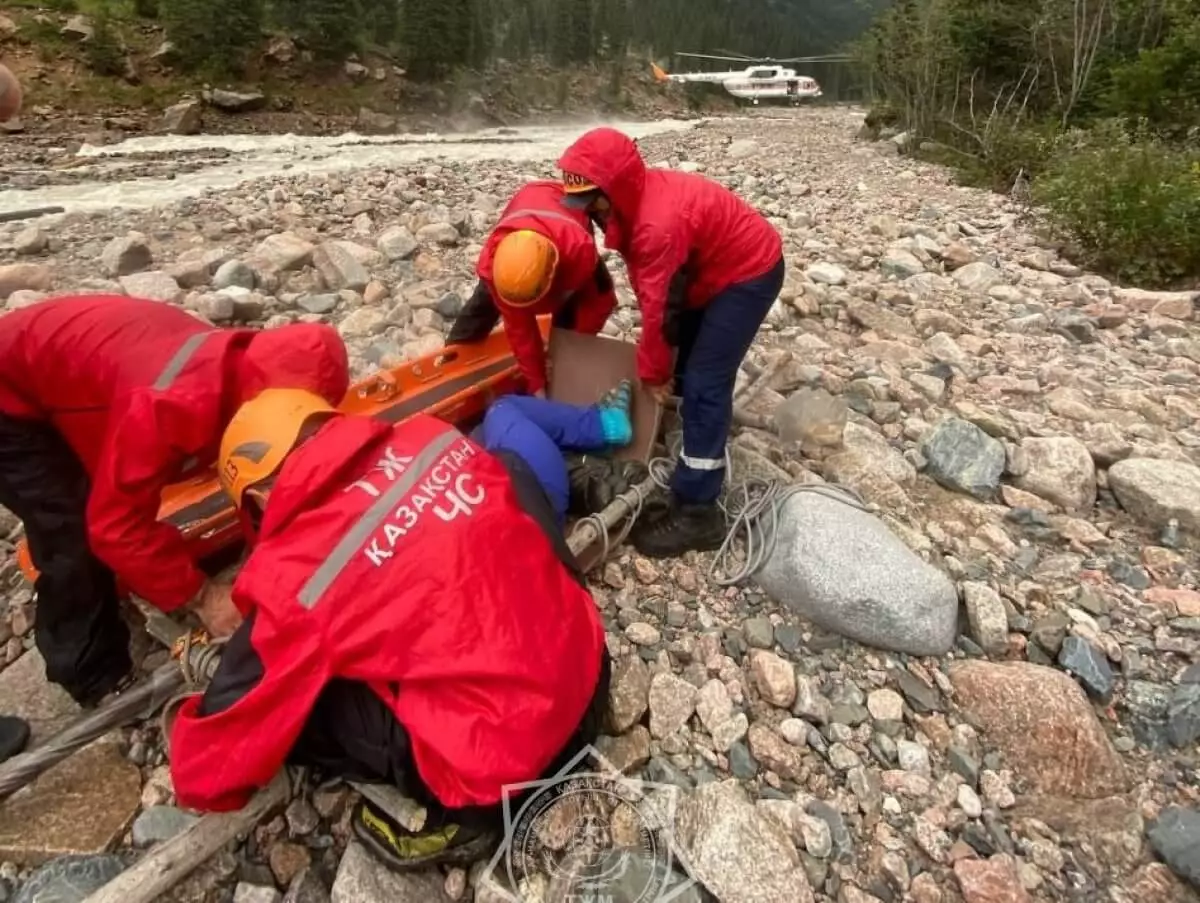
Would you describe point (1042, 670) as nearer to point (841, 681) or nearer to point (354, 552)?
point (841, 681)

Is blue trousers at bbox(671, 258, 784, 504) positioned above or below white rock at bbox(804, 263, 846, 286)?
above

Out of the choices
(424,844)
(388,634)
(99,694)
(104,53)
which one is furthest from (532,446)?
(104,53)

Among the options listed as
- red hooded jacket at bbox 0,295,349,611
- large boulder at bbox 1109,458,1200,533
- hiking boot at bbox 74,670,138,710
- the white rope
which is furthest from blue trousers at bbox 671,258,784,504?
hiking boot at bbox 74,670,138,710

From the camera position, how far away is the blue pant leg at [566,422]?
3107 millimetres

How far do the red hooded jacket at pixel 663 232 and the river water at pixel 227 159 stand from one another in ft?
26.2

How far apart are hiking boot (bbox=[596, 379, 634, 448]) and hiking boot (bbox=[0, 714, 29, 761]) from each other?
6.97 feet

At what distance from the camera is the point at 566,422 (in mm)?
3158

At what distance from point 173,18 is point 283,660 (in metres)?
31.3

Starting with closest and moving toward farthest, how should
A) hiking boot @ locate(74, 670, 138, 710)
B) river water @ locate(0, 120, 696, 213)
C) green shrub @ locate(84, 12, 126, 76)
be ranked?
hiking boot @ locate(74, 670, 138, 710), river water @ locate(0, 120, 696, 213), green shrub @ locate(84, 12, 126, 76)

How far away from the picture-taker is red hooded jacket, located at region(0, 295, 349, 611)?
6.98 ft

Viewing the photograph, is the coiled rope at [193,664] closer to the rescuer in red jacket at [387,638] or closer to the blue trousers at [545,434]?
the rescuer in red jacket at [387,638]

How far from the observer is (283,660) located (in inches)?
64.0

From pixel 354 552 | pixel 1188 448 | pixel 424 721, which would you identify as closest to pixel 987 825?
pixel 424 721

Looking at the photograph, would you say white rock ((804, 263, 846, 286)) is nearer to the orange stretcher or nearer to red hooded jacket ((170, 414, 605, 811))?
the orange stretcher
